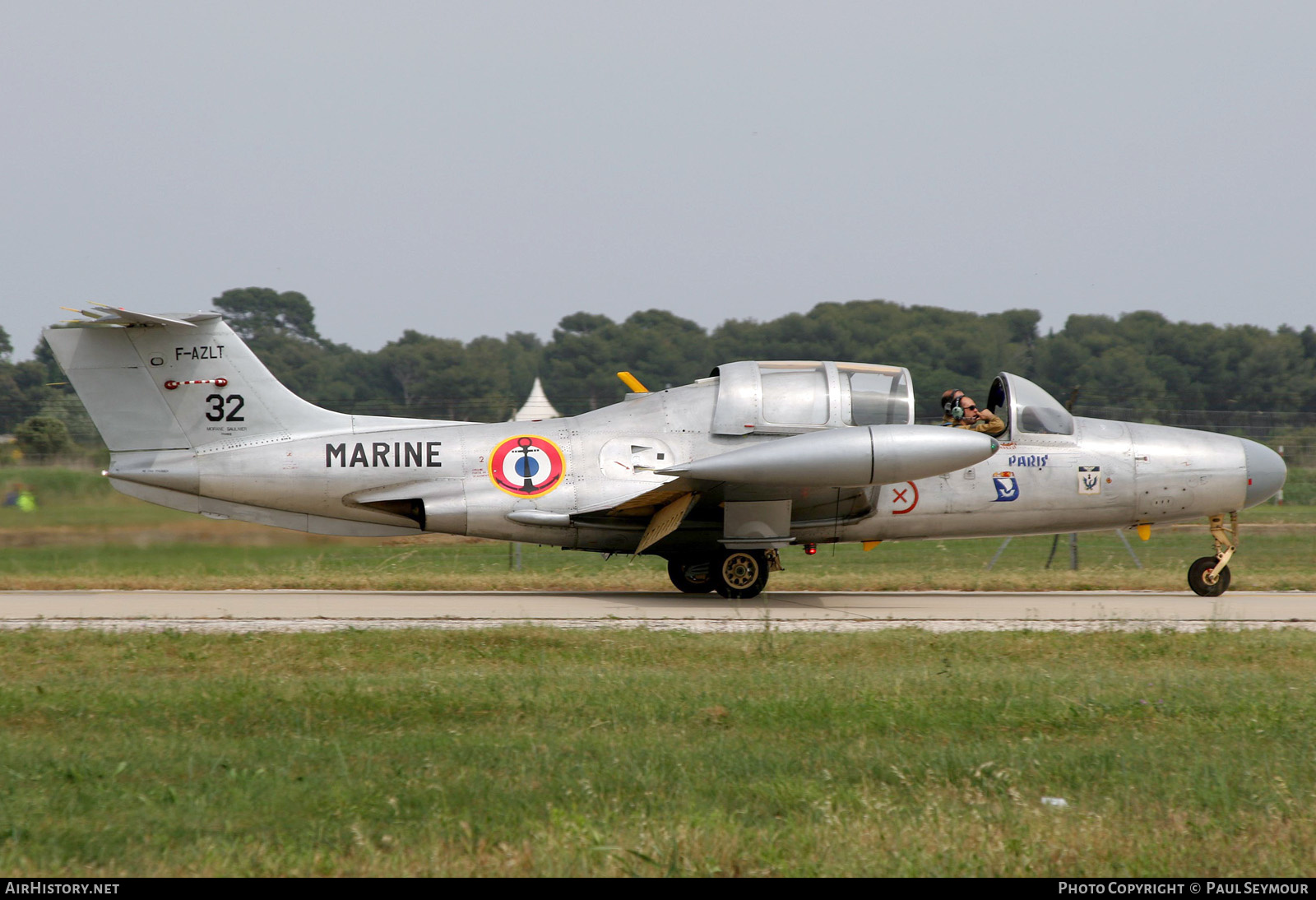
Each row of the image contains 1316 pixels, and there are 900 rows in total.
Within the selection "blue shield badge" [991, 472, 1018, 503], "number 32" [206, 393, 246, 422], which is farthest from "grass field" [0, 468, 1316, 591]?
"blue shield badge" [991, 472, 1018, 503]

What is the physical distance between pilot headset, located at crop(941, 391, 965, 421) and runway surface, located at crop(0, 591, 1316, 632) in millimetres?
2244

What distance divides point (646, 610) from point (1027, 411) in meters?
5.28

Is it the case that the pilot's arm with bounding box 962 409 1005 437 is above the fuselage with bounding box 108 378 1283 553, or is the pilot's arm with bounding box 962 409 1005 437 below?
above

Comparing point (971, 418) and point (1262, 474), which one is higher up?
point (971, 418)

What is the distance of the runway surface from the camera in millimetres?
11109

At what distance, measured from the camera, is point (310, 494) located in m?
13.5

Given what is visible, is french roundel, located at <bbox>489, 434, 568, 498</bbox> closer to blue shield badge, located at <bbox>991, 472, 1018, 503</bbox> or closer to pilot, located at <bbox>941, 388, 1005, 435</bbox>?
pilot, located at <bbox>941, 388, 1005, 435</bbox>

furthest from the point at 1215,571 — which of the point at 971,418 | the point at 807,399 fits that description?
the point at 807,399

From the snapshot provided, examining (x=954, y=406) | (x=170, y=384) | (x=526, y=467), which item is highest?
(x=170, y=384)

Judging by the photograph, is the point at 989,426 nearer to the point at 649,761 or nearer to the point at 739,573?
the point at 739,573

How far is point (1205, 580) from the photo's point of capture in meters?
14.1

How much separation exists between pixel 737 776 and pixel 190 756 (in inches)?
108

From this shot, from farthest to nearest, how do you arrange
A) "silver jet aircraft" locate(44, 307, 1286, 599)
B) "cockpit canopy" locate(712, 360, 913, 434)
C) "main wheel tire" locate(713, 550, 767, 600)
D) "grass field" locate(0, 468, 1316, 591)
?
"grass field" locate(0, 468, 1316, 591)
"main wheel tire" locate(713, 550, 767, 600)
"silver jet aircraft" locate(44, 307, 1286, 599)
"cockpit canopy" locate(712, 360, 913, 434)
